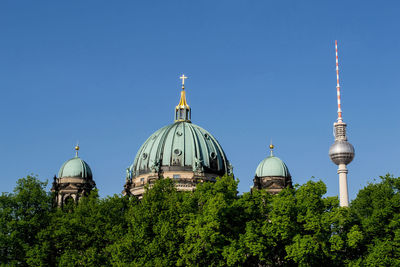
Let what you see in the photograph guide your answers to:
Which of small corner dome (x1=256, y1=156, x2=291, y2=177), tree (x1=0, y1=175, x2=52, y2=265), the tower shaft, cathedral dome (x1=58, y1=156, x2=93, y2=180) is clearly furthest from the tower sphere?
tree (x1=0, y1=175, x2=52, y2=265)

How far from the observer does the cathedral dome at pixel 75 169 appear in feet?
381

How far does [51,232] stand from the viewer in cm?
7475

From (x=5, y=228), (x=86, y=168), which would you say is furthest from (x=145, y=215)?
(x=86, y=168)

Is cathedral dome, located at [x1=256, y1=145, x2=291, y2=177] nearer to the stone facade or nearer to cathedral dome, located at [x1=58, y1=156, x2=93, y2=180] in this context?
cathedral dome, located at [x1=58, y1=156, x2=93, y2=180]

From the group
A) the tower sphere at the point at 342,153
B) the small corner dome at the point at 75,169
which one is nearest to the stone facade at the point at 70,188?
the small corner dome at the point at 75,169

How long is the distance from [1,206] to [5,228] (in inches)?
145

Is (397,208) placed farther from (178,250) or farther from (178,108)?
(178,108)

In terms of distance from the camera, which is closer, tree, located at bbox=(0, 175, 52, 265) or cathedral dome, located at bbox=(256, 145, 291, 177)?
tree, located at bbox=(0, 175, 52, 265)

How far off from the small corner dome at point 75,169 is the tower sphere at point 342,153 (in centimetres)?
4813

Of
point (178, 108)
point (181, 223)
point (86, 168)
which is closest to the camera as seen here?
point (181, 223)

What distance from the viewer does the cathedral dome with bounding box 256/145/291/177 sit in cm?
11731

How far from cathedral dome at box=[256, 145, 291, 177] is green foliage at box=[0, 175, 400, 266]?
43.1 meters

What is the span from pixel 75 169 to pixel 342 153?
52072 mm

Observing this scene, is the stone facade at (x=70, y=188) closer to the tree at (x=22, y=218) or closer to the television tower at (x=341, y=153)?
the tree at (x=22, y=218)
